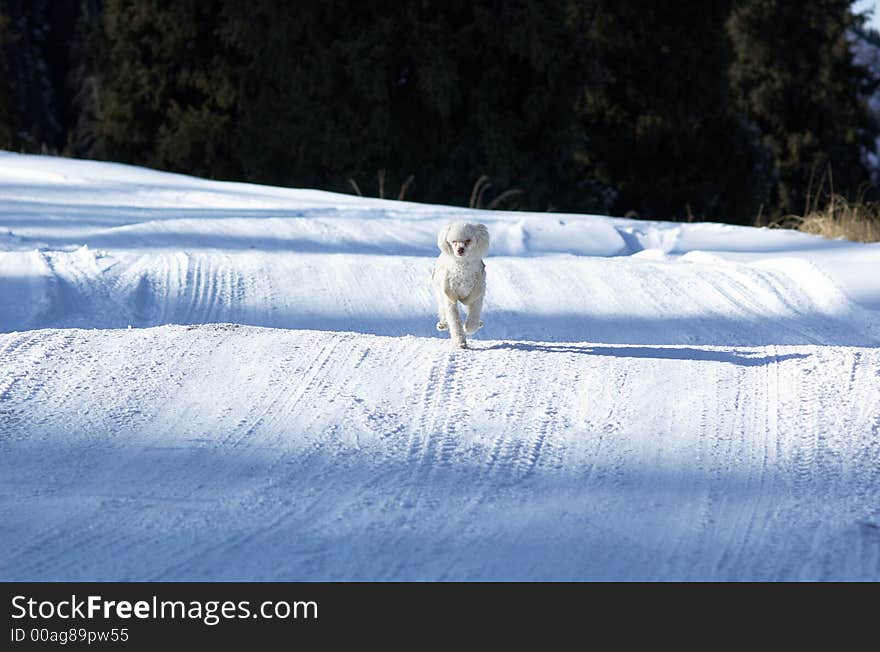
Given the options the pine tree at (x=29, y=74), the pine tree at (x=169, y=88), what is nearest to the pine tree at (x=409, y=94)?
the pine tree at (x=169, y=88)

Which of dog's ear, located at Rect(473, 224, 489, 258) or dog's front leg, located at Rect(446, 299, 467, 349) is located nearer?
dog's ear, located at Rect(473, 224, 489, 258)

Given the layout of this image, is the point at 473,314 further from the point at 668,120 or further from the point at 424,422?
the point at 668,120

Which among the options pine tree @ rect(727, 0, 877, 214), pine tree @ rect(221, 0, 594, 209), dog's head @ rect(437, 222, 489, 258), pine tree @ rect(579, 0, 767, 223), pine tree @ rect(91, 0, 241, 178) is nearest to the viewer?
dog's head @ rect(437, 222, 489, 258)

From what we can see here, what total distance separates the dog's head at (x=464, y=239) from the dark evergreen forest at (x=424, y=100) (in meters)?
12.4

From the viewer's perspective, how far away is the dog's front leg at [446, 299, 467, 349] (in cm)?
497

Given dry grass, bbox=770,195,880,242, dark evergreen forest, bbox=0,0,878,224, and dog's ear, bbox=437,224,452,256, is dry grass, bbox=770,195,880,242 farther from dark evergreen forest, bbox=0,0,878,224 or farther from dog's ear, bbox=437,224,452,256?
dark evergreen forest, bbox=0,0,878,224

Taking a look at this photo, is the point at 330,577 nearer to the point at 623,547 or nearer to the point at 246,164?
the point at 623,547

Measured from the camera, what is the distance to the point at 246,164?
1920 cm

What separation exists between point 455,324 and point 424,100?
1392 centimetres

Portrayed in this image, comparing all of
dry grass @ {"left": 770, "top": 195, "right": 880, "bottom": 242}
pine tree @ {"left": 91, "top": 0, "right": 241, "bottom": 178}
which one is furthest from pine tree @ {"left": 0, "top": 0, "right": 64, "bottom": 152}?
dry grass @ {"left": 770, "top": 195, "right": 880, "bottom": 242}

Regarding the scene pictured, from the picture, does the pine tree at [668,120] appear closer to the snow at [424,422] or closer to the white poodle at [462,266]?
the snow at [424,422]

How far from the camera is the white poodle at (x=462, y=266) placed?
15.3 feet

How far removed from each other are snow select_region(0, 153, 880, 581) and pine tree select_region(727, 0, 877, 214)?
2038cm

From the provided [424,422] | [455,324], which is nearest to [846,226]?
[455,324]
